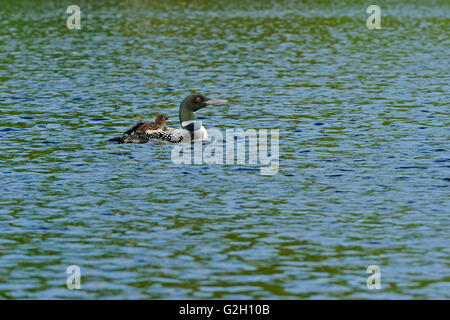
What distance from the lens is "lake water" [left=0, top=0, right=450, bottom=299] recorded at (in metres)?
15.9

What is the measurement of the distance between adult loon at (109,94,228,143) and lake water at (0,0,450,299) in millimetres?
387

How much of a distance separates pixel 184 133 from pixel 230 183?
6205mm

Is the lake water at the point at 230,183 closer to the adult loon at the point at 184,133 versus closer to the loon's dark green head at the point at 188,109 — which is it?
the adult loon at the point at 184,133

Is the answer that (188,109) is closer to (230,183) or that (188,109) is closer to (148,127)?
(148,127)

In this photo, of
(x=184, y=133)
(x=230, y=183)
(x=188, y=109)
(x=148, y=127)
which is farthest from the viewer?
(x=188, y=109)

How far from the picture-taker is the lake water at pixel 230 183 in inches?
625

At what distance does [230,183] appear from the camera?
2292cm

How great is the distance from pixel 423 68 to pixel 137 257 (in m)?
34.4

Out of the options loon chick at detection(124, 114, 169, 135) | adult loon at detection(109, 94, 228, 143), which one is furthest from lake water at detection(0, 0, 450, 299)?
loon chick at detection(124, 114, 169, 135)

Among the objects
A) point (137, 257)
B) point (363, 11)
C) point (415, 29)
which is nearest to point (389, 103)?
point (137, 257)

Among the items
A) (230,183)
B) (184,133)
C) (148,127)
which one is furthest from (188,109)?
(230,183)

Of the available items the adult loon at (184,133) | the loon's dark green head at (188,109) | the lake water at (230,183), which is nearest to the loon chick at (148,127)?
the adult loon at (184,133)

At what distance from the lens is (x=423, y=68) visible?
4831 centimetres
